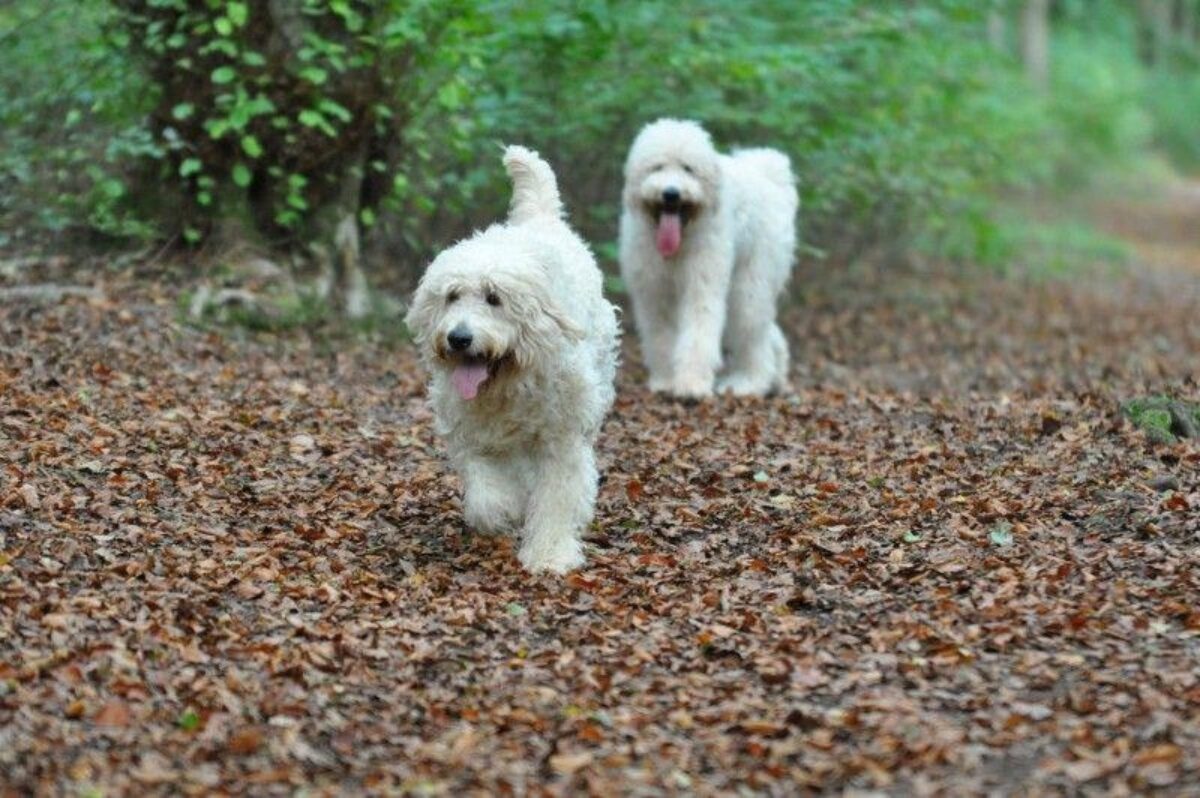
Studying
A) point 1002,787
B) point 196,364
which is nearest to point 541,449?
point 1002,787

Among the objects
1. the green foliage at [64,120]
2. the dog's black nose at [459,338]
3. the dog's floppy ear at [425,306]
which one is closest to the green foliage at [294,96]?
the green foliage at [64,120]

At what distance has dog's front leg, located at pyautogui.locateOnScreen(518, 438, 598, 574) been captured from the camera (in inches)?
271

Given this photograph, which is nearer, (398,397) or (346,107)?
(398,397)

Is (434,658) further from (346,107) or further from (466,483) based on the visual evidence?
(346,107)

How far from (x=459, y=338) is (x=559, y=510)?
93 cm

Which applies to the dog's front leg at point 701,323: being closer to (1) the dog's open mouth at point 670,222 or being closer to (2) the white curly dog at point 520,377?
(1) the dog's open mouth at point 670,222

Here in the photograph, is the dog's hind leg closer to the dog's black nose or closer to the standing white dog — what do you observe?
the standing white dog

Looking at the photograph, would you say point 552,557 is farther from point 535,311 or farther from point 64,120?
point 64,120

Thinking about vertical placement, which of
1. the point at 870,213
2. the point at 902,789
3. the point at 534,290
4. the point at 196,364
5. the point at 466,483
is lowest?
the point at 870,213

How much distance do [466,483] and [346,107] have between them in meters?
4.84

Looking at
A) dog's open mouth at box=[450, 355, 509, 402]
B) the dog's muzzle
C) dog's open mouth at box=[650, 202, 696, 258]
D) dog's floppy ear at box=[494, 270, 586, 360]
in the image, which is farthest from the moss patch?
the dog's muzzle

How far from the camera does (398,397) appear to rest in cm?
995

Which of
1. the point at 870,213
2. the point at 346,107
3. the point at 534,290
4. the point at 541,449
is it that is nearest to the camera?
the point at 534,290

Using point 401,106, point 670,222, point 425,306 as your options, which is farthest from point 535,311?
point 401,106
